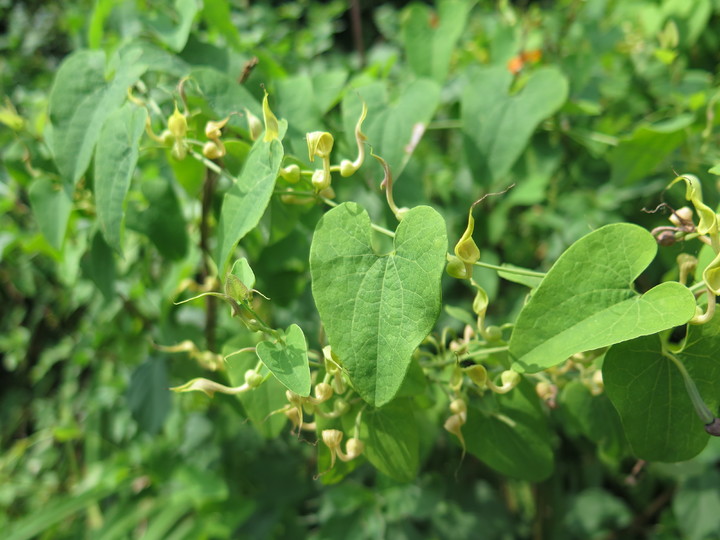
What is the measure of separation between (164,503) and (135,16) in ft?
3.44

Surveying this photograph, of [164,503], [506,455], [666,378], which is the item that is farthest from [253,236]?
[164,503]

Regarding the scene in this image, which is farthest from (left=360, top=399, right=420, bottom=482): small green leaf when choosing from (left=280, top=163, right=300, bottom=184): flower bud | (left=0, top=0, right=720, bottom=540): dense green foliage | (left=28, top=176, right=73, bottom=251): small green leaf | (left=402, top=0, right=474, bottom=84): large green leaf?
(left=402, top=0, right=474, bottom=84): large green leaf

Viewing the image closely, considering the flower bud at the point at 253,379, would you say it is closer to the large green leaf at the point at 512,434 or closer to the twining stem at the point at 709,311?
the large green leaf at the point at 512,434

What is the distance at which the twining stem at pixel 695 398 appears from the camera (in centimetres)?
45

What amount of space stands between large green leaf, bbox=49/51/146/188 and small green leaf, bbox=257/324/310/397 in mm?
339

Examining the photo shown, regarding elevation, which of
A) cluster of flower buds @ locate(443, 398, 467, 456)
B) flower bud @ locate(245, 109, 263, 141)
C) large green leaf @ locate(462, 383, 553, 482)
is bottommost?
large green leaf @ locate(462, 383, 553, 482)

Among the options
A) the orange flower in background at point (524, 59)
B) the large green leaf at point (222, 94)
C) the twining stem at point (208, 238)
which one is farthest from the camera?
the orange flower in background at point (524, 59)

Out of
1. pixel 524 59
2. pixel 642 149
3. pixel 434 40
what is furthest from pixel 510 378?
pixel 524 59

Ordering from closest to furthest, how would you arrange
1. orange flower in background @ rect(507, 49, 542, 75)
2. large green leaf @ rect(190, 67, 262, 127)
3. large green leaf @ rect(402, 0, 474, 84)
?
large green leaf @ rect(190, 67, 262, 127)
large green leaf @ rect(402, 0, 474, 84)
orange flower in background @ rect(507, 49, 542, 75)

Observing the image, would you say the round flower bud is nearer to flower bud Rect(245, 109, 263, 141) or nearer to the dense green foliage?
the dense green foliage

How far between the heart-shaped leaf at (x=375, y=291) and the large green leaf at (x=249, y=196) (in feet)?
0.20

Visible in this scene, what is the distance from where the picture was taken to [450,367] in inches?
22.2

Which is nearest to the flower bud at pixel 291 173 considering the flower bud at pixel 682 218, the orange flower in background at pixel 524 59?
the flower bud at pixel 682 218

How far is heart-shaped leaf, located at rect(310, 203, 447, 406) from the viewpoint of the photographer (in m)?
0.42
